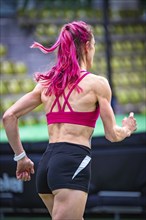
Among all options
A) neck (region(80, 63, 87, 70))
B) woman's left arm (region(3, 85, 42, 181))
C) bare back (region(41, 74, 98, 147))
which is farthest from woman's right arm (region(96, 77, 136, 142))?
woman's left arm (region(3, 85, 42, 181))

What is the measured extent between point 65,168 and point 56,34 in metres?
12.0

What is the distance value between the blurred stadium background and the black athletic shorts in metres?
9.51

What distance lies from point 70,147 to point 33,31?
39.6 ft

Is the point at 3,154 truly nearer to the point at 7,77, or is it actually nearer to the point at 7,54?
the point at 7,77

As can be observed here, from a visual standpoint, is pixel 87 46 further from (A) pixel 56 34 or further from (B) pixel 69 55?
(A) pixel 56 34

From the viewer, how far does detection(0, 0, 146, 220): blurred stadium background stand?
14.3 meters

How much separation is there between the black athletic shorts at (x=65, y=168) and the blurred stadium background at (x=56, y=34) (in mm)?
9505

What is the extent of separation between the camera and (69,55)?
3.92 meters

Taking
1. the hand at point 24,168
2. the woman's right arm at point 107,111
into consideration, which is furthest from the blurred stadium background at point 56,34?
the woman's right arm at point 107,111

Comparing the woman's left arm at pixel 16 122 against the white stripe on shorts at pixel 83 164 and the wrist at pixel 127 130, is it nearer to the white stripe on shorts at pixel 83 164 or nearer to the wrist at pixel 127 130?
the white stripe on shorts at pixel 83 164

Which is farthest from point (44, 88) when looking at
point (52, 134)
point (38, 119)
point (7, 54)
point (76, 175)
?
point (7, 54)

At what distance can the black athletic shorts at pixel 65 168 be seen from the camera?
149 inches

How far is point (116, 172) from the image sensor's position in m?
5.96

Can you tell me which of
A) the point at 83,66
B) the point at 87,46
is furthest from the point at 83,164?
the point at 87,46
